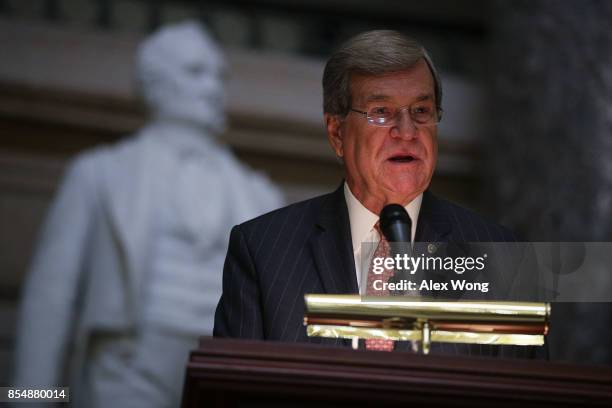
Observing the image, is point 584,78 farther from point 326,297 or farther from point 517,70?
point 326,297

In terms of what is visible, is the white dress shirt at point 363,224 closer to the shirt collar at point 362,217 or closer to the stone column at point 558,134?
the shirt collar at point 362,217

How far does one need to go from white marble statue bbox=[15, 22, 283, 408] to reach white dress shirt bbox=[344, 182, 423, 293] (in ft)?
7.96

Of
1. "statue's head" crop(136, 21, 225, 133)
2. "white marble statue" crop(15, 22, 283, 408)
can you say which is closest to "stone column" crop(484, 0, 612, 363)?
"white marble statue" crop(15, 22, 283, 408)

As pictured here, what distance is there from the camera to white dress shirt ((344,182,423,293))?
2.21 m

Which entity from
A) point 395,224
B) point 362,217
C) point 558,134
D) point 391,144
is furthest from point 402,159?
point 558,134

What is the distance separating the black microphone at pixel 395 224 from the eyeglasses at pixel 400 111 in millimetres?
247

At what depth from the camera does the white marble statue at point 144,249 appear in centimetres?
464

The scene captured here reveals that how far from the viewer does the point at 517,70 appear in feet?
18.9

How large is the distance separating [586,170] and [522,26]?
89 centimetres

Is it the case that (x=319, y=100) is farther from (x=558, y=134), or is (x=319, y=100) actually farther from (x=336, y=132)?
(x=336, y=132)

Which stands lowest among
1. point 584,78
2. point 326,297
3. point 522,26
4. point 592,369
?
point 592,369

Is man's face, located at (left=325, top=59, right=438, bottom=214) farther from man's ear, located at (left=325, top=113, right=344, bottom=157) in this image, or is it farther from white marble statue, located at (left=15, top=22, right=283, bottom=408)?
white marble statue, located at (left=15, top=22, right=283, bottom=408)

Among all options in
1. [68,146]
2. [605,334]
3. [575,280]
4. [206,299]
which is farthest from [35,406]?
[575,280]

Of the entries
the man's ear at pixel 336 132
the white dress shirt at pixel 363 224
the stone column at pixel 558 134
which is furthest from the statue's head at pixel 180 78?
the white dress shirt at pixel 363 224
